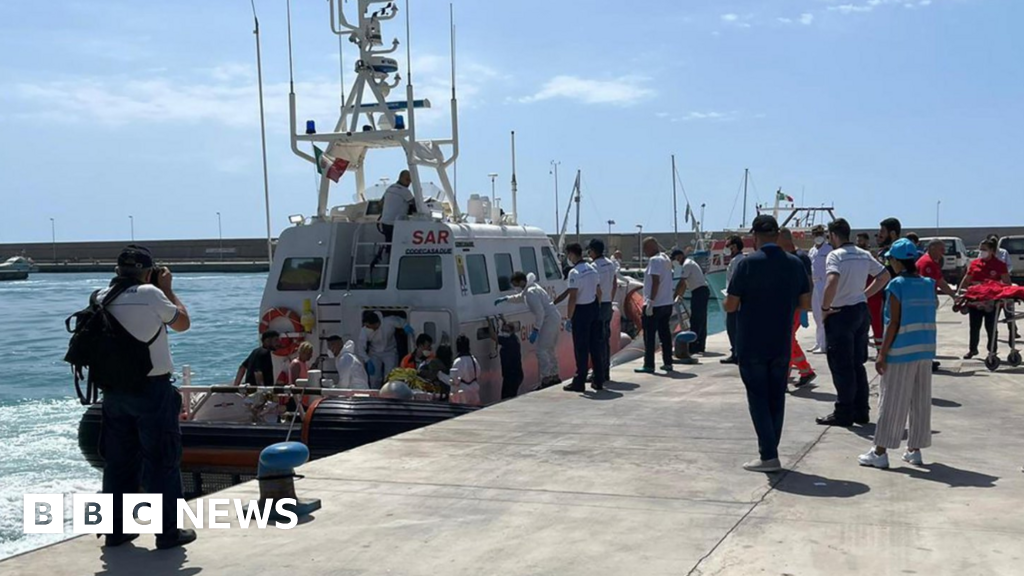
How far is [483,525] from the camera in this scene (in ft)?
18.0

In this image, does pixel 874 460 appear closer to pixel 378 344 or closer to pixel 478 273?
pixel 378 344

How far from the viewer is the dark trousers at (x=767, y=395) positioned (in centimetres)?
649

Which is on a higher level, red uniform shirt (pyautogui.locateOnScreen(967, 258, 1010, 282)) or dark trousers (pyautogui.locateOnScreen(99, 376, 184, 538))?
red uniform shirt (pyautogui.locateOnScreen(967, 258, 1010, 282))

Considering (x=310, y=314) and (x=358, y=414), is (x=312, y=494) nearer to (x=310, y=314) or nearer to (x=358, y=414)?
(x=358, y=414)

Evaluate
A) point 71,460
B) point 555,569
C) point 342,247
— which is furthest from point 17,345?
point 555,569

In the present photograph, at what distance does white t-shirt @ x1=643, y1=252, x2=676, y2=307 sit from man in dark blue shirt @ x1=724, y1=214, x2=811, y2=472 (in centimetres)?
521

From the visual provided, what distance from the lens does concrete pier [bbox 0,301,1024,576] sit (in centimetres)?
483

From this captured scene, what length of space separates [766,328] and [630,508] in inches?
60.9

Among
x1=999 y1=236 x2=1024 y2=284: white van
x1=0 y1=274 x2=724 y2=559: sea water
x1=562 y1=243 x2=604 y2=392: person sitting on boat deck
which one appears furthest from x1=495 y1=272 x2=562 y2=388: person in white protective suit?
x1=999 y1=236 x2=1024 y2=284: white van

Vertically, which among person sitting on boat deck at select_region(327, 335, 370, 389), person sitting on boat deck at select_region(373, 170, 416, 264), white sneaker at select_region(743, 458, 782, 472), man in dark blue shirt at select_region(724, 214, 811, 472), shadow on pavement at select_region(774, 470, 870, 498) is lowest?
shadow on pavement at select_region(774, 470, 870, 498)

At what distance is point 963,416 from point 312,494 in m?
5.66

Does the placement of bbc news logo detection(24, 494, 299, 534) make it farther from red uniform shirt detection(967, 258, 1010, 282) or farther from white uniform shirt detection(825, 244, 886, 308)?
red uniform shirt detection(967, 258, 1010, 282)

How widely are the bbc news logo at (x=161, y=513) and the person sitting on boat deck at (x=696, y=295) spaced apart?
335 inches

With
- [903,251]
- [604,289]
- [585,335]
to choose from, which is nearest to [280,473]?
[903,251]
